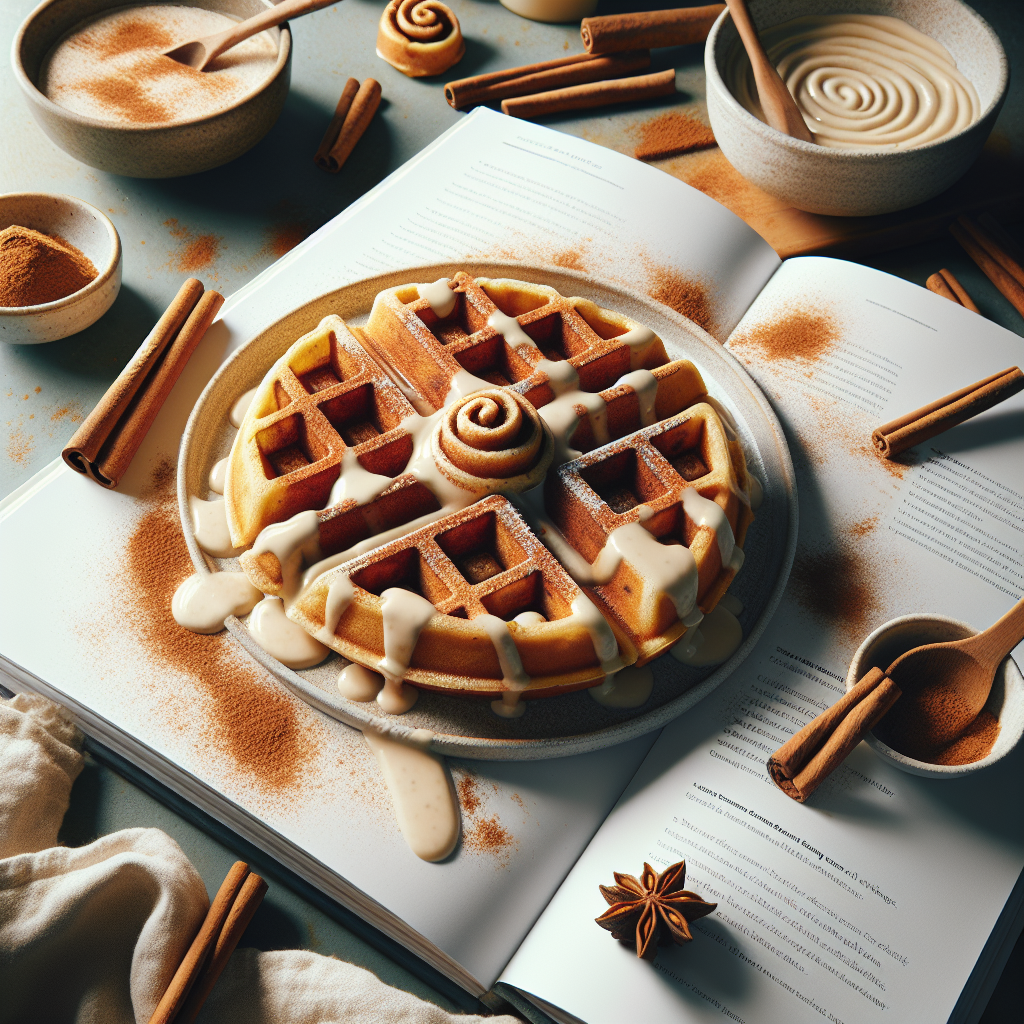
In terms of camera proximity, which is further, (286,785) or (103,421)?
Result: (103,421)

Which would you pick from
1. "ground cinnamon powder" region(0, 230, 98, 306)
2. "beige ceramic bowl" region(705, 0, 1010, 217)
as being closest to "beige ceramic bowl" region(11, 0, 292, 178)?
"ground cinnamon powder" region(0, 230, 98, 306)

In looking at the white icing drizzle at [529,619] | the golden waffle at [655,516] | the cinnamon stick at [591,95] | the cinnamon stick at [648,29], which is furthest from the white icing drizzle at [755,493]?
the cinnamon stick at [648,29]

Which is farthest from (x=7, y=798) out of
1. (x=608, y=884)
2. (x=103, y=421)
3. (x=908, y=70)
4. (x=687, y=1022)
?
(x=908, y=70)

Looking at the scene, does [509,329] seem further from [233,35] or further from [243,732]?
[233,35]

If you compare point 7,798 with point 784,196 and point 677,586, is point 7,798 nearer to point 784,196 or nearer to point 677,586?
point 677,586

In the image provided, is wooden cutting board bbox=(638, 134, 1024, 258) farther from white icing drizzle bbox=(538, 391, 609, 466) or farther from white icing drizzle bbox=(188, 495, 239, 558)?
white icing drizzle bbox=(188, 495, 239, 558)

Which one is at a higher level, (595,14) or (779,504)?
(595,14)

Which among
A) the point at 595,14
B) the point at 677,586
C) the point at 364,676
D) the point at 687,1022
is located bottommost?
the point at 687,1022
